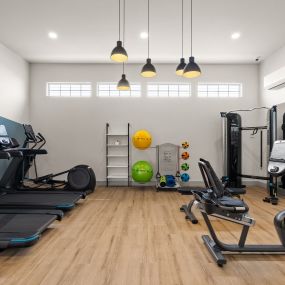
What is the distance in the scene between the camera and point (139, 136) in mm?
6094

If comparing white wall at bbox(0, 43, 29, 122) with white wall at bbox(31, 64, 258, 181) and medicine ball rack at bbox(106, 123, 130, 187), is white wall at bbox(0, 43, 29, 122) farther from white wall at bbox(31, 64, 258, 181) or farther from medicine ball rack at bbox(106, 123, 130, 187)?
medicine ball rack at bbox(106, 123, 130, 187)

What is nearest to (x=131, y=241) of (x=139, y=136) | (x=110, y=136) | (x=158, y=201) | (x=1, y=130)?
(x=158, y=201)

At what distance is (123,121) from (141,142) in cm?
101

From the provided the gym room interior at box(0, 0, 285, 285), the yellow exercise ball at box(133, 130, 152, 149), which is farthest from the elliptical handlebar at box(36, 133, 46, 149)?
the yellow exercise ball at box(133, 130, 152, 149)

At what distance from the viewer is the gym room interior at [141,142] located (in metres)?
2.34

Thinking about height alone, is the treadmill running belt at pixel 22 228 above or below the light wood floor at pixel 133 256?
above

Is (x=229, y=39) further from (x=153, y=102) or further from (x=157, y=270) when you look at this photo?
(x=157, y=270)

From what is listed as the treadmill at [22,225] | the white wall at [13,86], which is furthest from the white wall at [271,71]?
the white wall at [13,86]

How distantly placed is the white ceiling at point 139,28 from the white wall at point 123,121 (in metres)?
1.06

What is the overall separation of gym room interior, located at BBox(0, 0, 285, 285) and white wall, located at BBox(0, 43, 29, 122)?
1.1 inches

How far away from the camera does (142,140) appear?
6078 millimetres

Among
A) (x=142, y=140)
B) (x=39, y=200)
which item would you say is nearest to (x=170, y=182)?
(x=142, y=140)

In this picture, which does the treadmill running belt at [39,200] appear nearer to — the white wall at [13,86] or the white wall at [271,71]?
the white wall at [13,86]

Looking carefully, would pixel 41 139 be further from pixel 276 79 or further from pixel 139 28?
pixel 276 79
